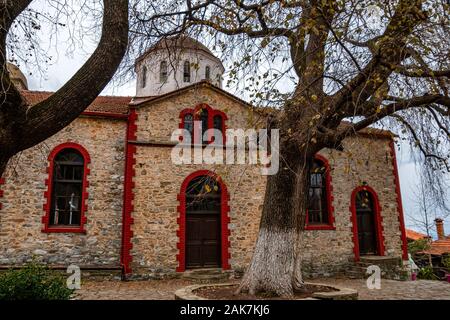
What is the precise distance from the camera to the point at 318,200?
51.5 ft

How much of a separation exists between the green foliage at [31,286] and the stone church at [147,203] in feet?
19.1

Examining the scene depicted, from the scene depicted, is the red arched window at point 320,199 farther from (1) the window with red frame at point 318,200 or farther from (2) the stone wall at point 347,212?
(2) the stone wall at point 347,212

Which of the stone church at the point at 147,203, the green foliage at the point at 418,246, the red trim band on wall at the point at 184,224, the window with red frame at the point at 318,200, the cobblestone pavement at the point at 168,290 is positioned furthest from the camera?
the green foliage at the point at 418,246

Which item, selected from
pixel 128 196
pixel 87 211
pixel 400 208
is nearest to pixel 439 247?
pixel 400 208

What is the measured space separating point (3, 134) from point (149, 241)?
9.11 m

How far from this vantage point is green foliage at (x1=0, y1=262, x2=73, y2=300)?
17.3ft

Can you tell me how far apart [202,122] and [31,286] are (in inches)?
395

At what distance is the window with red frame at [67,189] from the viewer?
41.4 ft

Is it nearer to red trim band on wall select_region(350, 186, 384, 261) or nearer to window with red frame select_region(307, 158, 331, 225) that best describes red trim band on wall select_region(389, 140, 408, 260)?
red trim band on wall select_region(350, 186, 384, 261)

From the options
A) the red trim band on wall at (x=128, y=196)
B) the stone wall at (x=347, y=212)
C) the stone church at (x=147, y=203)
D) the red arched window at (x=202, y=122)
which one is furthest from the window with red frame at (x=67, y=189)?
the stone wall at (x=347, y=212)

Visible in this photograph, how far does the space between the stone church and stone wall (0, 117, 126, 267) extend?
0.11 feet

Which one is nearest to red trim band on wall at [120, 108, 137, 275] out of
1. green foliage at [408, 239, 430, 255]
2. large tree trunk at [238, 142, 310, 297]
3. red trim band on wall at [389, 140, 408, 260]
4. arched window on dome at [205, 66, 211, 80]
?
large tree trunk at [238, 142, 310, 297]
